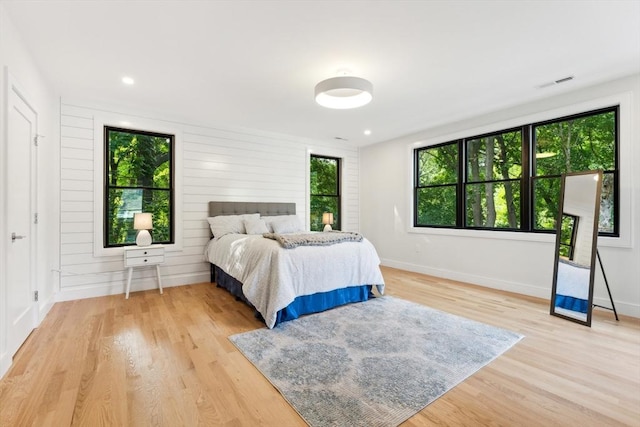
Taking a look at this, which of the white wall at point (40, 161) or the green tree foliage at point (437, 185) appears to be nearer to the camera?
the white wall at point (40, 161)

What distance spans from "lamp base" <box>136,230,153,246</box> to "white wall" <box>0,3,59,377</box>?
0.88m

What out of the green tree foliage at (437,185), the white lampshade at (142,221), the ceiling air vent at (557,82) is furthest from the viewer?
the green tree foliage at (437,185)

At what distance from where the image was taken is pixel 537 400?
1799 mm

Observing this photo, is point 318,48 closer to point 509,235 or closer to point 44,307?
point 509,235

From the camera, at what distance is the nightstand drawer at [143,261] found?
151 inches

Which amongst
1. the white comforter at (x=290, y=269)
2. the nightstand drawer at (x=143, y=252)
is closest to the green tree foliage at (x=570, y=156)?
the white comforter at (x=290, y=269)

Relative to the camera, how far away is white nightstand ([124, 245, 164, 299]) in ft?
12.6

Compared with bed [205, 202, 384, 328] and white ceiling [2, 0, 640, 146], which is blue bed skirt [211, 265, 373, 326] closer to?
bed [205, 202, 384, 328]

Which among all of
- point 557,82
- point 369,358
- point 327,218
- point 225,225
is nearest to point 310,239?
point 369,358

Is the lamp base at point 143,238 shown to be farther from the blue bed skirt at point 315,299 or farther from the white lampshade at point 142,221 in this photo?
the blue bed skirt at point 315,299

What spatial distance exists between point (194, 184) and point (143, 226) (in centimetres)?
102

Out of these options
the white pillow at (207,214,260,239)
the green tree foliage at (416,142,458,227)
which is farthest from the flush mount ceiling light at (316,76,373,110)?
the green tree foliage at (416,142,458,227)

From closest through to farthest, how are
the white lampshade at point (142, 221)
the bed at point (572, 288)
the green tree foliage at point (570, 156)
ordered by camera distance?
the bed at point (572, 288), the green tree foliage at point (570, 156), the white lampshade at point (142, 221)

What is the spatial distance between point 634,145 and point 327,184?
456cm
